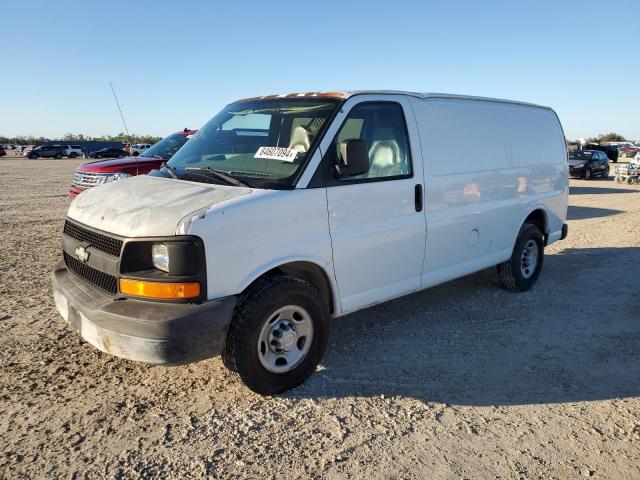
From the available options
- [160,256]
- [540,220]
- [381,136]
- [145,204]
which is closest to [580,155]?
[540,220]

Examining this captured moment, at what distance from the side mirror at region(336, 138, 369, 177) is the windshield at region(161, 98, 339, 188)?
9.5 inches

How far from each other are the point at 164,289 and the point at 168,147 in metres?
7.31

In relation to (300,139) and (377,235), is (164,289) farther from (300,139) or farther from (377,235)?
(377,235)

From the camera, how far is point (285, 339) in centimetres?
360

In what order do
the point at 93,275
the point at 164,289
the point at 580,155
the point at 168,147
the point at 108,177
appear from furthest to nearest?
the point at 580,155 < the point at 168,147 < the point at 108,177 < the point at 93,275 < the point at 164,289

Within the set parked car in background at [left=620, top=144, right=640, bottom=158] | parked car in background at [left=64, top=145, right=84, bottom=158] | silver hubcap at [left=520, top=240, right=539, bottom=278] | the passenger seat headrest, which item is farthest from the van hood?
parked car in background at [left=64, top=145, right=84, bottom=158]

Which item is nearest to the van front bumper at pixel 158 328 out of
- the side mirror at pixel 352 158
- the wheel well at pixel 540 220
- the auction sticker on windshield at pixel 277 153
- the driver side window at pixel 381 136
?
the auction sticker on windshield at pixel 277 153

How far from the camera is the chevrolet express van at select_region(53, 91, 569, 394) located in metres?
3.12

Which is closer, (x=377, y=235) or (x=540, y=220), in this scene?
(x=377, y=235)

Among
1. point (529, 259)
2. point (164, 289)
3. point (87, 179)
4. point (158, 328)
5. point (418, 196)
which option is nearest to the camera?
point (158, 328)

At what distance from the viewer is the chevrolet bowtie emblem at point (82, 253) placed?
3.57 metres

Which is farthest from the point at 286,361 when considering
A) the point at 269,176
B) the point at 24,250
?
the point at 24,250

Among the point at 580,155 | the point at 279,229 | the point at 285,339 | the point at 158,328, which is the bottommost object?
the point at 580,155

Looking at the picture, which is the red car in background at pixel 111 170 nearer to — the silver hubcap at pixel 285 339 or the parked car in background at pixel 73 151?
the silver hubcap at pixel 285 339
